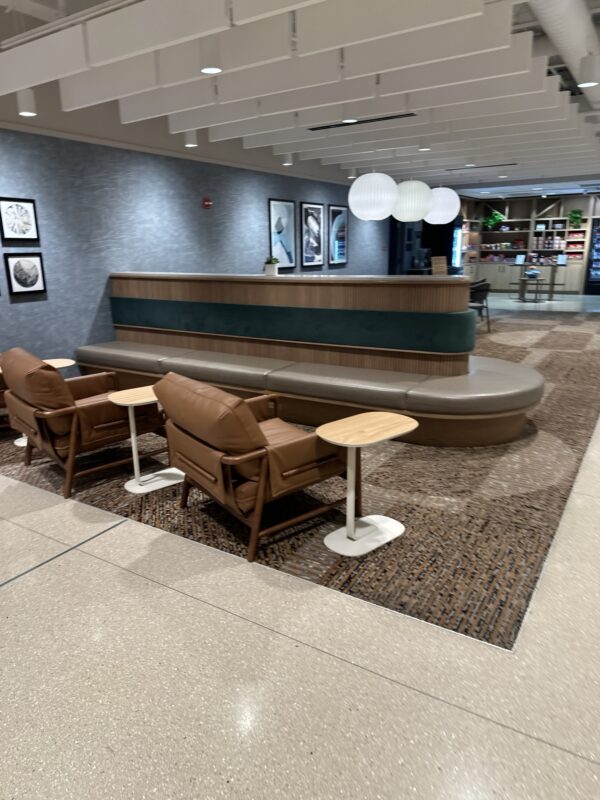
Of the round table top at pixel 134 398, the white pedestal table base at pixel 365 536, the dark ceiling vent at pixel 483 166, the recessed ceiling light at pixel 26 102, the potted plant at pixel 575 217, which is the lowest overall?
the white pedestal table base at pixel 365 536

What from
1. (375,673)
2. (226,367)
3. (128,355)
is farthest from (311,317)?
(375,673)

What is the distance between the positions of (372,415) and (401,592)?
99 cm

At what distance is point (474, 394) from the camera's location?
13.4 feet

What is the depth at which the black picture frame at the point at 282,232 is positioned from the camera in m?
8.96

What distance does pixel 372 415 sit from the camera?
3125 millimetres

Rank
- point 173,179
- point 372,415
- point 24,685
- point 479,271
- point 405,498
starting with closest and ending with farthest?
point 24,685
point 372,415
point 405,498
point 173,179
point 479,271

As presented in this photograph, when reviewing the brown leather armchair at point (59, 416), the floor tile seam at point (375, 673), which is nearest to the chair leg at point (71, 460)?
the brown leather armchair at point (59, 416)

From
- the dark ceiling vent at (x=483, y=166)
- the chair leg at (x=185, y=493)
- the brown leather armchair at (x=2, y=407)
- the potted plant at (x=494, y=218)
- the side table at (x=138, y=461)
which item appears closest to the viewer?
the chair leg at (x=185, y=493)

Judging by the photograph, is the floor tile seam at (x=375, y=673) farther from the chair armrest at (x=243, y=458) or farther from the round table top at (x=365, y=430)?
the round table top at (x=365, y=430)

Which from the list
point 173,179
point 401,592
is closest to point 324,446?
point 401,592

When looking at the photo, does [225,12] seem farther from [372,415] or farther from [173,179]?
[173,179]

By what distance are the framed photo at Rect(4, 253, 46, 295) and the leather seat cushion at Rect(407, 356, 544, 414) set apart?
159 inches

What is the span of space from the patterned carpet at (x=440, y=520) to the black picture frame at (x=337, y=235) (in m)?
6.40

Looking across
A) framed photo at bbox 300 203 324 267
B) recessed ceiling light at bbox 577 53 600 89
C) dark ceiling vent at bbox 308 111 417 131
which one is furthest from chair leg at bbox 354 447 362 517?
framed photo at bbox 300 203 324 267
